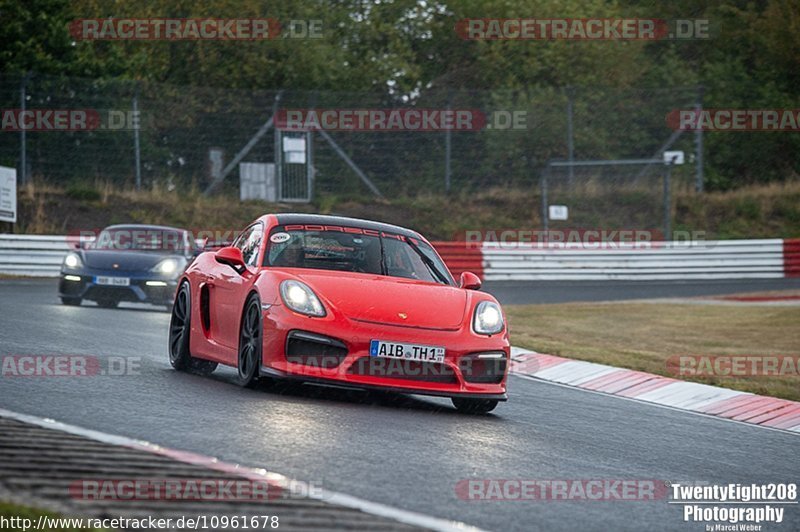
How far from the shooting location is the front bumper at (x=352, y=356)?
8664mm

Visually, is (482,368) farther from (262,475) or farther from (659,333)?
(659,333)

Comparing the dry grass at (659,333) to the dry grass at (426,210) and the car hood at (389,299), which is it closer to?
the car hood at (389,299)

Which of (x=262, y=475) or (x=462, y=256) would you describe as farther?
(x=462, y=256)

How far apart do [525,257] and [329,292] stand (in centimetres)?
2015

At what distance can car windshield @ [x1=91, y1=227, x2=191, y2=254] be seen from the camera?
1958cm

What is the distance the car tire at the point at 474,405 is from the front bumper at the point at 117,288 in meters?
9.98

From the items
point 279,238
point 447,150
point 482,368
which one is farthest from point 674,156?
point 482,368

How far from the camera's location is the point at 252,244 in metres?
10.1

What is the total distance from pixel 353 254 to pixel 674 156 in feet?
78.8

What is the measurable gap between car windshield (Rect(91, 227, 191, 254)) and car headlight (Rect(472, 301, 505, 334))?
10828mm

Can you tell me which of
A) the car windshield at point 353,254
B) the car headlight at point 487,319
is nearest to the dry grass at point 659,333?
the car headlight at point 487,319

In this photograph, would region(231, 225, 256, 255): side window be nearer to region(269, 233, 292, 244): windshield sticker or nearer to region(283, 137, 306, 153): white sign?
region(269, 233, 292, 244): windshield sticker

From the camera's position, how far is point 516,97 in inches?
1304

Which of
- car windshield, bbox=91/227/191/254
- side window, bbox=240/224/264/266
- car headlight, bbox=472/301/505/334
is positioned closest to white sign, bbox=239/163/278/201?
car windshield, bbox=91/227/191/254
